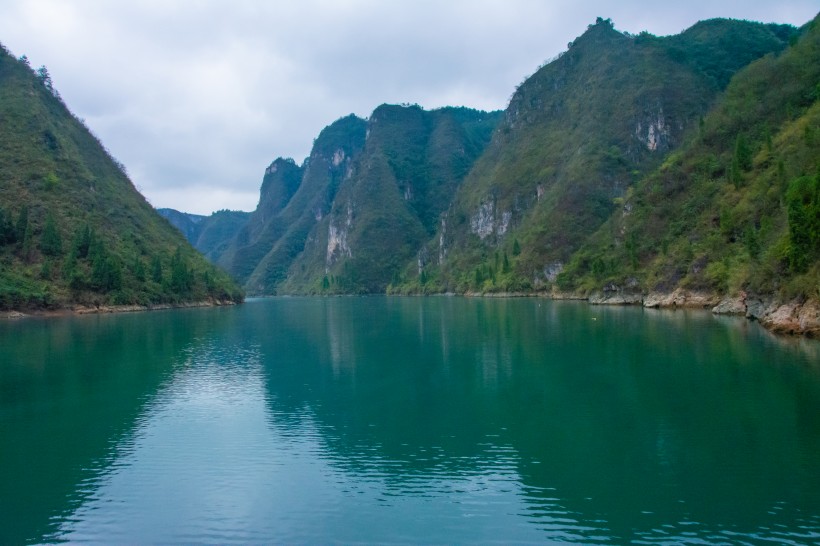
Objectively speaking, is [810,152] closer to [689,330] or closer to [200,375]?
[689,330]

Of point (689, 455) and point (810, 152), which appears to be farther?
point (810, 152)

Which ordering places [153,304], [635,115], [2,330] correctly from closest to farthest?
[2,330] < [153,304] < [635,115]

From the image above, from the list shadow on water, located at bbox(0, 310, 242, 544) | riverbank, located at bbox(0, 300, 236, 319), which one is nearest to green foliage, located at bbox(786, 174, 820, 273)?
shadow on water, located at bbox(0, 310, 242, 544)

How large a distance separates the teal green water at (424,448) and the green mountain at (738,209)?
11.5 meters

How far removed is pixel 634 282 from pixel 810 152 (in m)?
39.3

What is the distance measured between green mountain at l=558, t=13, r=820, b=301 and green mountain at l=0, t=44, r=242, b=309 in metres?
89.1

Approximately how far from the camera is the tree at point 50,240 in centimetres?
9850

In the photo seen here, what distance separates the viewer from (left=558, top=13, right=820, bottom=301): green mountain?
156 feet

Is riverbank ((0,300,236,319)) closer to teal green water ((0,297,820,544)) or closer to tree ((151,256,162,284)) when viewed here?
tree ((151,256,162,284))

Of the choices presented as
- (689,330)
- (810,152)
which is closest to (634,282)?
(810,152)

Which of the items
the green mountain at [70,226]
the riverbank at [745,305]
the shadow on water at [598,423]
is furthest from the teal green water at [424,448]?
the green mountain at [70,226]

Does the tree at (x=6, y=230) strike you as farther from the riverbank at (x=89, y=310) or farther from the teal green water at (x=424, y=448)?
the teal green water at (x=424, y=448)

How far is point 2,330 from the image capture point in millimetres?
65250

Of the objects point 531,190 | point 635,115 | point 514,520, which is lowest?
point 514,520
